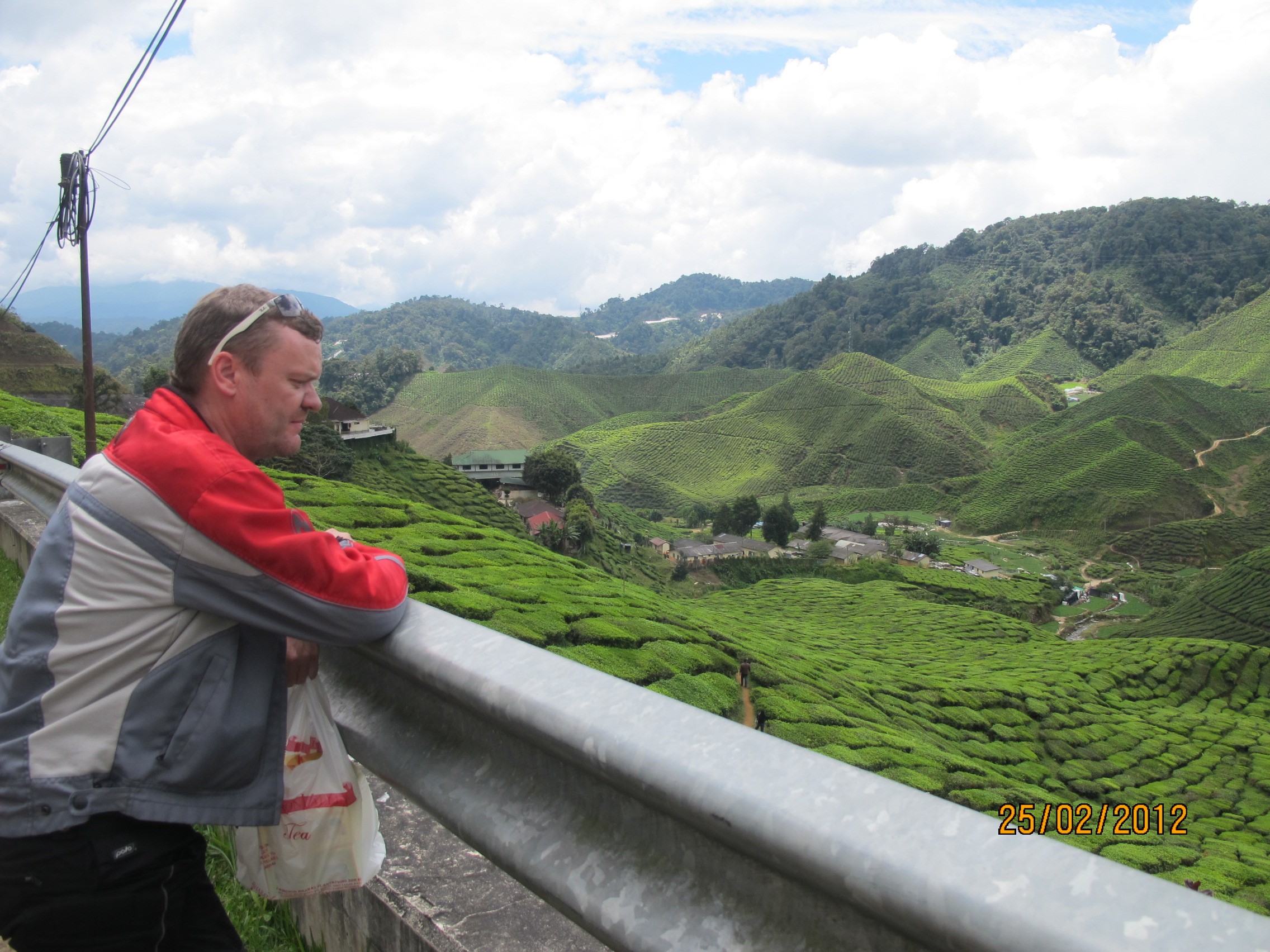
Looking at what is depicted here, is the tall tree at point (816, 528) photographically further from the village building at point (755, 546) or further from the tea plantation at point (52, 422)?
the tea plantation at point (52, 422)

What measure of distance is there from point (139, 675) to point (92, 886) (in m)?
0.43

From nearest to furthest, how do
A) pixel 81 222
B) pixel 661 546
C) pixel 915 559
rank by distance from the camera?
pixel 81 222 < pixel 661 546 < pixel 915 559

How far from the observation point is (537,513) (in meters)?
37.1

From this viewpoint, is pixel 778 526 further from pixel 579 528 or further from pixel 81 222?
pixel 81 222

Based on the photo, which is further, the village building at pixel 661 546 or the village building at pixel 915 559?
the village building at pixel 915 559

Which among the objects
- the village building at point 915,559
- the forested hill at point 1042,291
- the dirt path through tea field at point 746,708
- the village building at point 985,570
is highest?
the forested hill at point 1042,291

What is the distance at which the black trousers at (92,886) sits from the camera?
1.64 meters

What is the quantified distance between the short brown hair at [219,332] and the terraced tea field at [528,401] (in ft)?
276

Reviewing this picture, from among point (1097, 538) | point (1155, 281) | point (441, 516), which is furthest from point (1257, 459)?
point (441, 516)

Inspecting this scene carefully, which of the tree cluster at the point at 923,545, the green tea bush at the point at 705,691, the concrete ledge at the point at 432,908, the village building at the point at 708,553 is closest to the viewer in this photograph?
the concrete ledge at the point at 432,908

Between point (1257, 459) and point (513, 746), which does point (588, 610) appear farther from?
point (1257, 459)

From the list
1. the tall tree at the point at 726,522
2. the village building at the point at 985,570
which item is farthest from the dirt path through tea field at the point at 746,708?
the tall tree at the point at 726,522
